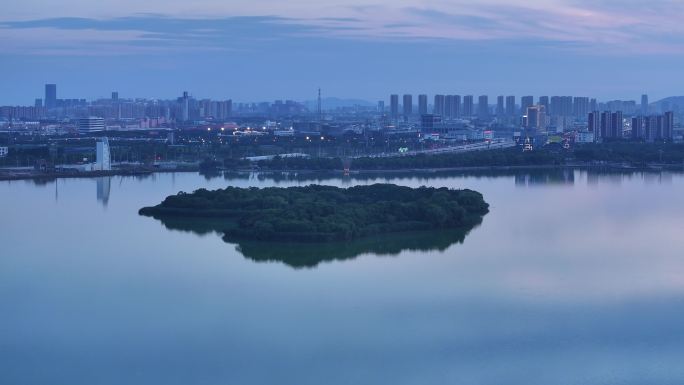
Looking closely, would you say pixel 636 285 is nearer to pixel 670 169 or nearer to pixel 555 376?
pixel 555 376

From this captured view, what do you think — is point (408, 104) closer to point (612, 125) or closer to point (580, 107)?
point (580, 107)

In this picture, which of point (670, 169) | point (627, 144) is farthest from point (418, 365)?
point (627, 144)

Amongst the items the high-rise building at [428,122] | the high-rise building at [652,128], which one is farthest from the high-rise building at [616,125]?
the high-rise building at [428,122]

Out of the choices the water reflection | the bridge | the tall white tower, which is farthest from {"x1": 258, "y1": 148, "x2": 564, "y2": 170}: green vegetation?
the water reflection

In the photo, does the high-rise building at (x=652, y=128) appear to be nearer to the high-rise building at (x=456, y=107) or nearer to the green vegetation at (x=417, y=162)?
the green vegetation at (x=417, y=162)

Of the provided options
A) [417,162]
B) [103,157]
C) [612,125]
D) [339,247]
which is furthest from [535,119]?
[339,247]

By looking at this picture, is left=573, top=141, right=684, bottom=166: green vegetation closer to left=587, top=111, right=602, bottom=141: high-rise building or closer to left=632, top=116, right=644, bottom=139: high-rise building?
left=632, top=116, right=644, bottom=139: high-rise building
